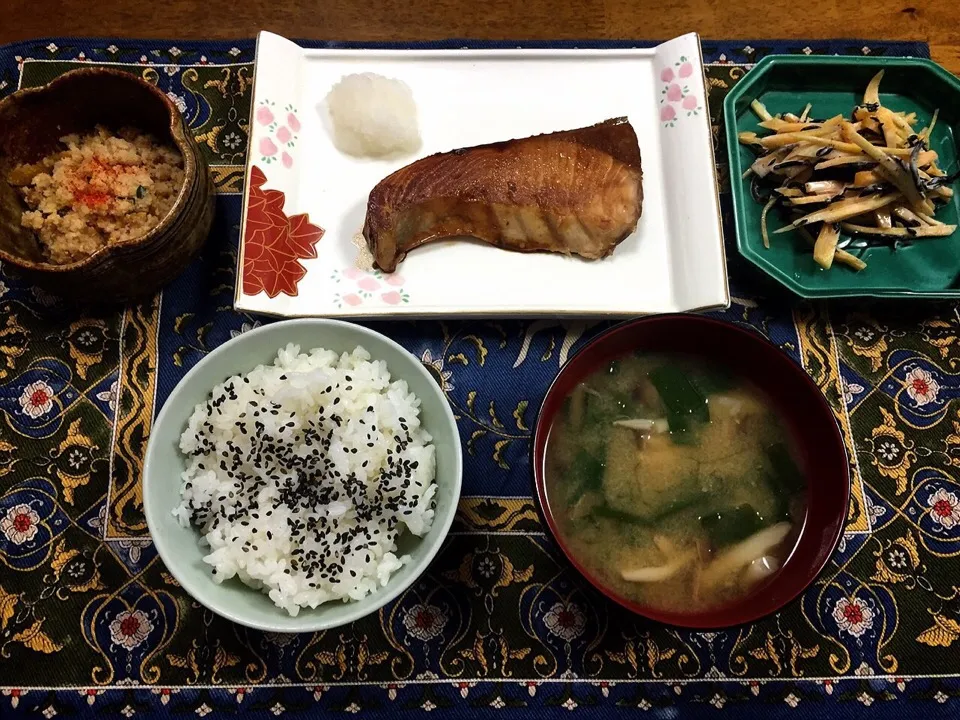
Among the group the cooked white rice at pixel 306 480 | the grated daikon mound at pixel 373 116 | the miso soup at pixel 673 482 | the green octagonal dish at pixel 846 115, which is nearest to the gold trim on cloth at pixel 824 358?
the green octagonal dish at pixel 846 115

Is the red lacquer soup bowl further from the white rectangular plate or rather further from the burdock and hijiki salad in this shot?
the burdock and hijiki salad

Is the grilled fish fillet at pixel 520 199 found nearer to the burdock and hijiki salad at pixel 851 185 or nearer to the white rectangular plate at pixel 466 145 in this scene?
the white rectangular plate at pixel 466 145

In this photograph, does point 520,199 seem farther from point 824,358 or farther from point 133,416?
point 133,416

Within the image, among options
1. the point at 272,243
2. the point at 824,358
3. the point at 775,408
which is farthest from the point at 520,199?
the point at 824,358

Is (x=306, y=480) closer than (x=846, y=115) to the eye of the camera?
Yes

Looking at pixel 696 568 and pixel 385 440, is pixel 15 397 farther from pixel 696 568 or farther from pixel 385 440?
pixel 696 568

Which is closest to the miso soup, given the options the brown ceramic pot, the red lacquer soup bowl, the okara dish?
the red lacquer soup bowl
